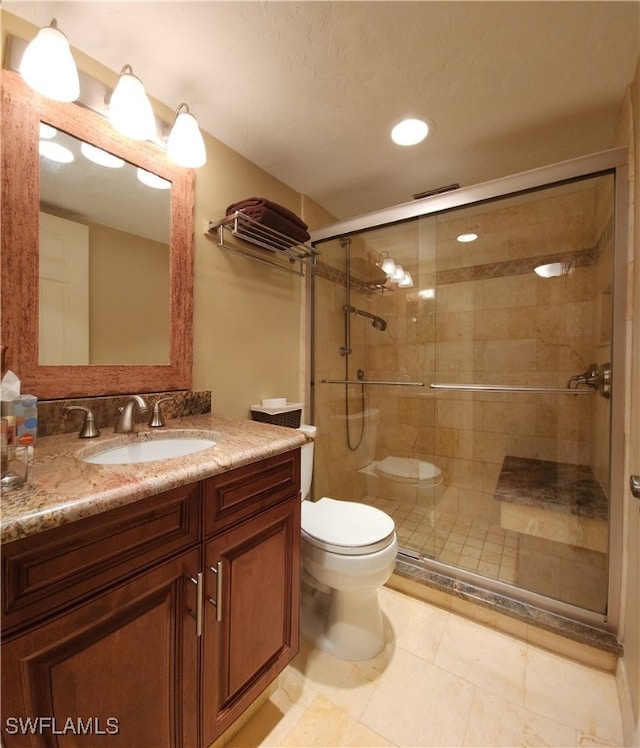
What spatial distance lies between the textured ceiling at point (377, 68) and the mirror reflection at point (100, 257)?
0.37 meters

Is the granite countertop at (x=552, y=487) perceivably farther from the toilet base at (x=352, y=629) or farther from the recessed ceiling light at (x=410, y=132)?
the recessed ceiling light at (x=410, y=132)

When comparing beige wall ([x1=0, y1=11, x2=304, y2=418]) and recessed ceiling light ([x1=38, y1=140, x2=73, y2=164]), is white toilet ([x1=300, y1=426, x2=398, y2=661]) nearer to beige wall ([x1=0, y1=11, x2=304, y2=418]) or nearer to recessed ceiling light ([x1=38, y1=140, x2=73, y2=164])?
beige wall ([x1=0, y1=11, x2=304, y2=418])

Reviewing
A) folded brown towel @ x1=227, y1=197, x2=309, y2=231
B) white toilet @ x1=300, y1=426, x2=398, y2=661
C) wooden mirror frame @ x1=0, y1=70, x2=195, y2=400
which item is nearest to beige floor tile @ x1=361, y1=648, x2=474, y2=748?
white toilet @ x1=300, y1=426, x2=398, y2=661

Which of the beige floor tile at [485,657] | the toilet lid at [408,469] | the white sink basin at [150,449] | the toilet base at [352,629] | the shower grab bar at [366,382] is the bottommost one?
the beige floor tile at [485,657]

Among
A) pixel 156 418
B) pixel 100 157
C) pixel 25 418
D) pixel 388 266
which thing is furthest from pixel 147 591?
pixel 388 266

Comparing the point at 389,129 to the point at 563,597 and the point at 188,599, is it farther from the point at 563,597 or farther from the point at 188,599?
the point at 563,597

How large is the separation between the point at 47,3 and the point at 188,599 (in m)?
1.68

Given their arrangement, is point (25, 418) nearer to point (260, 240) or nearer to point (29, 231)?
point (29, 231)

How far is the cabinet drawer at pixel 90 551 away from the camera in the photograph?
0.50 metres

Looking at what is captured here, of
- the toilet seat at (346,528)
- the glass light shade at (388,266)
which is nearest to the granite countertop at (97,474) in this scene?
the toilet seat at (346,528)

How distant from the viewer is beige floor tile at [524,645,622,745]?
1.03 meters

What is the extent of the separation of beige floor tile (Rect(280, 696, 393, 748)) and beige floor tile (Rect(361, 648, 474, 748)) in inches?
1.2

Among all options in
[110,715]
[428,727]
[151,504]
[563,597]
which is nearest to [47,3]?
[151,504]

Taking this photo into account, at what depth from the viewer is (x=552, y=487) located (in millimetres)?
1806
